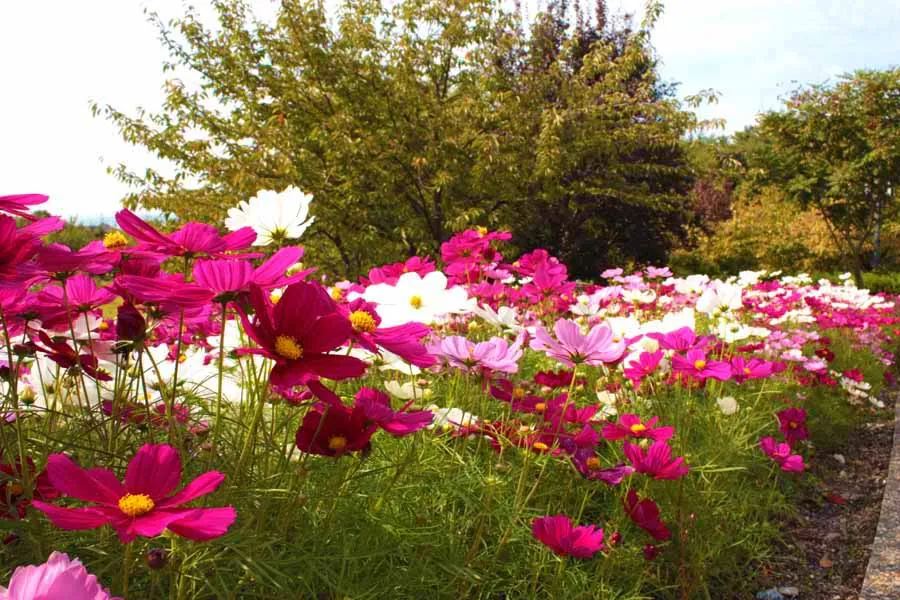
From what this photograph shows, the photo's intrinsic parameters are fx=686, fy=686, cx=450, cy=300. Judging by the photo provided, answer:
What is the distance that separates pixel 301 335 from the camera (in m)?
0.71

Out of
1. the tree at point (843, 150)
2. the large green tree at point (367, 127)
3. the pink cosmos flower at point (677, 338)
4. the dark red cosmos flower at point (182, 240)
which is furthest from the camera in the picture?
the tree at point (843, 150)

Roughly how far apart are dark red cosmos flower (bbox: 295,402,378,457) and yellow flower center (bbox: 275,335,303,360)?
7.7 inches

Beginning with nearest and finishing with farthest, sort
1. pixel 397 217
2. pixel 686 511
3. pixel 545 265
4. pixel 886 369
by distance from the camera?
pixel 686 511 < pixel 545 265 < pixel 886 369 < pixel 397 217

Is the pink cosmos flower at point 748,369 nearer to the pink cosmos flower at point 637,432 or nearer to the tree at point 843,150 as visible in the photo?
the pink cosmos flower at point 637,432

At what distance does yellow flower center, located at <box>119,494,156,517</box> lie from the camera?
588 mm

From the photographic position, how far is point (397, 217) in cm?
868

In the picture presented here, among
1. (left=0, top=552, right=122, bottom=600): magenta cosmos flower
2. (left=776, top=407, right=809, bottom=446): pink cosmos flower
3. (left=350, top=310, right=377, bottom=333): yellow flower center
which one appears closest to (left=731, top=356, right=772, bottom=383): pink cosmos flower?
(left=776, top=407, right=809, bottom=446): pink cosmos flower

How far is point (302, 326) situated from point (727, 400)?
67.1 inches

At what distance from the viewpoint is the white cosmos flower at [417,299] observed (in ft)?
3.80

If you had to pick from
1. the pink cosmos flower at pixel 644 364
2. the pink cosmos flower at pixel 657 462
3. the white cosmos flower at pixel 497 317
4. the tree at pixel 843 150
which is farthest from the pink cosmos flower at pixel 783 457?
the tree at pixel 843 150

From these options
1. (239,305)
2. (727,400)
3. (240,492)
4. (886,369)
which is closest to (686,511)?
(727,400)

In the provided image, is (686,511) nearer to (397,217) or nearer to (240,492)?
(240,492)

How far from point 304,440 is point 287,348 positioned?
23 cm

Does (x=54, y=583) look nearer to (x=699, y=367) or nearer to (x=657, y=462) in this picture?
(x=657, y=462)
